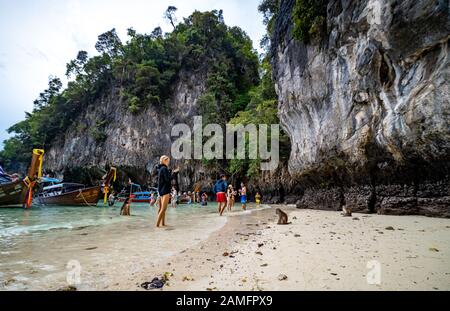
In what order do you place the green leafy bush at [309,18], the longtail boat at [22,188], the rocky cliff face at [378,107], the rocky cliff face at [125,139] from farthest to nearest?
the rocky cliff face at [125,139], the longtail boat at [22,188], the green leafy bush at [309,18], the rocky cliff face at [378,107]

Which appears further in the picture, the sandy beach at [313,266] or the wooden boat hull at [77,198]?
the wooden boat hull at [77,198]

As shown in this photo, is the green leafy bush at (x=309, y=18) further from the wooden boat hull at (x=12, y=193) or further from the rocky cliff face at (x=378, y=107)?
the wooden boat hull at (x=12, y=193)

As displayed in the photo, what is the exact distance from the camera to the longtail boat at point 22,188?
12375 millimetres

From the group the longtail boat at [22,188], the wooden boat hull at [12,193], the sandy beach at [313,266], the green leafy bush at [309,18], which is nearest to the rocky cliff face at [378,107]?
the green leafy bush at [309,18]

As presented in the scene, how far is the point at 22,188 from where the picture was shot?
12.9 meters

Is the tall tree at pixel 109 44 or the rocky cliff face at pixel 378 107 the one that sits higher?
the tall tree at pixel 109 44

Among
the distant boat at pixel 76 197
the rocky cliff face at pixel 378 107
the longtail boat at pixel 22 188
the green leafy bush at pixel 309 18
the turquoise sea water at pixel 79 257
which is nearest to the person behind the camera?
the turquoise sea water at pixel 79 257

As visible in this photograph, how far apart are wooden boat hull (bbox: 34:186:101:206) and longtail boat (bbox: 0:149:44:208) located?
2.62 m

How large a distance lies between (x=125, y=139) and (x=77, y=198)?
14.4 meters

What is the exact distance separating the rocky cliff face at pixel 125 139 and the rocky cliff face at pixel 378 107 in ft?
56.8

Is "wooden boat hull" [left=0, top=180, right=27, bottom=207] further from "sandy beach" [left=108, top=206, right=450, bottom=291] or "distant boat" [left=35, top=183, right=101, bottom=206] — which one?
"sandy beach" [left=108, top=206, right=450, bottom=291]

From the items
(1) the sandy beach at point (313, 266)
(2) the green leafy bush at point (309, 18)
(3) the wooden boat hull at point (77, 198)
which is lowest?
(3) the wooden boat hull at point (77, 198)

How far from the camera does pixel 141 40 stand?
3178cm
